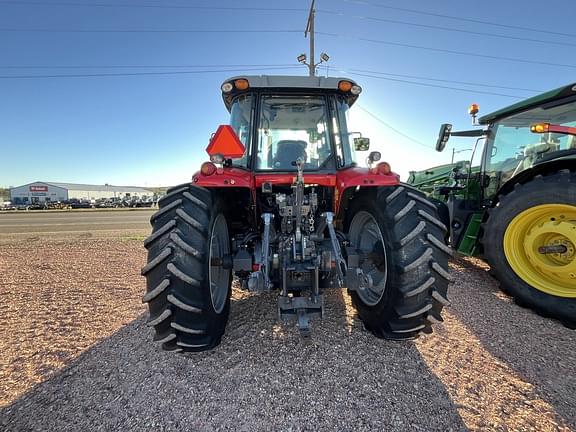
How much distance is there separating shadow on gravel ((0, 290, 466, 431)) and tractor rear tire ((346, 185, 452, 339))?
0.28m

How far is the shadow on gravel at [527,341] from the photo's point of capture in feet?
6.08

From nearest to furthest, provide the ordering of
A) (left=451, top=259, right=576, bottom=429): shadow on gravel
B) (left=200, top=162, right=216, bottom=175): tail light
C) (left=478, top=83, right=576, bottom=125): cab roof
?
(left=451, top=259, right=576, bottom=429): shadow on gravel < (left=200, top=162, right=216, bottom=175): tail light < (left=478, top=83, right=576, bottom=125): cab roof

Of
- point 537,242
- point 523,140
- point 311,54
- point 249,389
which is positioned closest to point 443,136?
point 523,140

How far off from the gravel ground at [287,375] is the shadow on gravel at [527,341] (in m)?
0.01

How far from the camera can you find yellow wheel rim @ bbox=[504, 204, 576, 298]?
2893 mm

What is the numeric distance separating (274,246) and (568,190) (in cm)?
287

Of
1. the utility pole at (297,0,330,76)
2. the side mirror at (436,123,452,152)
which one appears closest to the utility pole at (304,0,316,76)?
the utility pole at (297,0,330,76)

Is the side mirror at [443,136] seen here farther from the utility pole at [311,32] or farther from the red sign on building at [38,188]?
the red sign on building at [38,188]

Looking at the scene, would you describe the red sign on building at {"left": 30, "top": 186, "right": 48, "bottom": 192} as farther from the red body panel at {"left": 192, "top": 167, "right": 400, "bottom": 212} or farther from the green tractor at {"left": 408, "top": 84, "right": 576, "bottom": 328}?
the green tractor at {"left": 408, "top": 84, "right": 576, "bottom": 328}

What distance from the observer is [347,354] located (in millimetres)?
2221

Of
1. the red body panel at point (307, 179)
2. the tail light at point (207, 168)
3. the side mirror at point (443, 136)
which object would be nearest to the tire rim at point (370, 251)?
the red body panel at point (307, 179)

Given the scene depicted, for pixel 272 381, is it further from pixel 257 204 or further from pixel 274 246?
pixel 257 204

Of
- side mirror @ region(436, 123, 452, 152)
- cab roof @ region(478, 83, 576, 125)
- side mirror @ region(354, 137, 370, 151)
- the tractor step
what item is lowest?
the tractor step

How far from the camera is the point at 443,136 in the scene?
183 inches
